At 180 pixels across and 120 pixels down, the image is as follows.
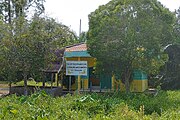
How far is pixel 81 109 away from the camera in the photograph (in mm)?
8719

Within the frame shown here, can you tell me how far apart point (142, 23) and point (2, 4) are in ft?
71.7

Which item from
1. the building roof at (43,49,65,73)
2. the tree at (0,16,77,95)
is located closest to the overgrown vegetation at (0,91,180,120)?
the tree at (0,16,77,95)

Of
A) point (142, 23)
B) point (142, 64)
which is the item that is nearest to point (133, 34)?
point (142, 23)

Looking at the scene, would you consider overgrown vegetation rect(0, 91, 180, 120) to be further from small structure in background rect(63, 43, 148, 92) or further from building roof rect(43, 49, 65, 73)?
small structure in background rect(63, 43, 148, 92)

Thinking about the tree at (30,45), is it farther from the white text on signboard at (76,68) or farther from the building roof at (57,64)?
the white text on signboard at (76,68)

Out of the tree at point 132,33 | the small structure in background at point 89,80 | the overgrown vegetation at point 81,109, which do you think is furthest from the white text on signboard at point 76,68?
the small structure in background at point 89,80

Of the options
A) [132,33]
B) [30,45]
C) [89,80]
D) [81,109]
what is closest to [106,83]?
[89,80]

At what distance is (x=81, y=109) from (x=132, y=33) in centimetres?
711

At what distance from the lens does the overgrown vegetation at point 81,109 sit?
652 cm

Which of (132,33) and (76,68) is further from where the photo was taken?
(76,68)

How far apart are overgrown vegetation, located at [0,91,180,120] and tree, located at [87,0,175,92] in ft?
10.1

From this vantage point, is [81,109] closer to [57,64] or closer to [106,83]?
[57,64]

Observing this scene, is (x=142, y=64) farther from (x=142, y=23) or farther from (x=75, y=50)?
(x=75, y=50)

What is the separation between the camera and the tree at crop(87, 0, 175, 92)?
1509cm
